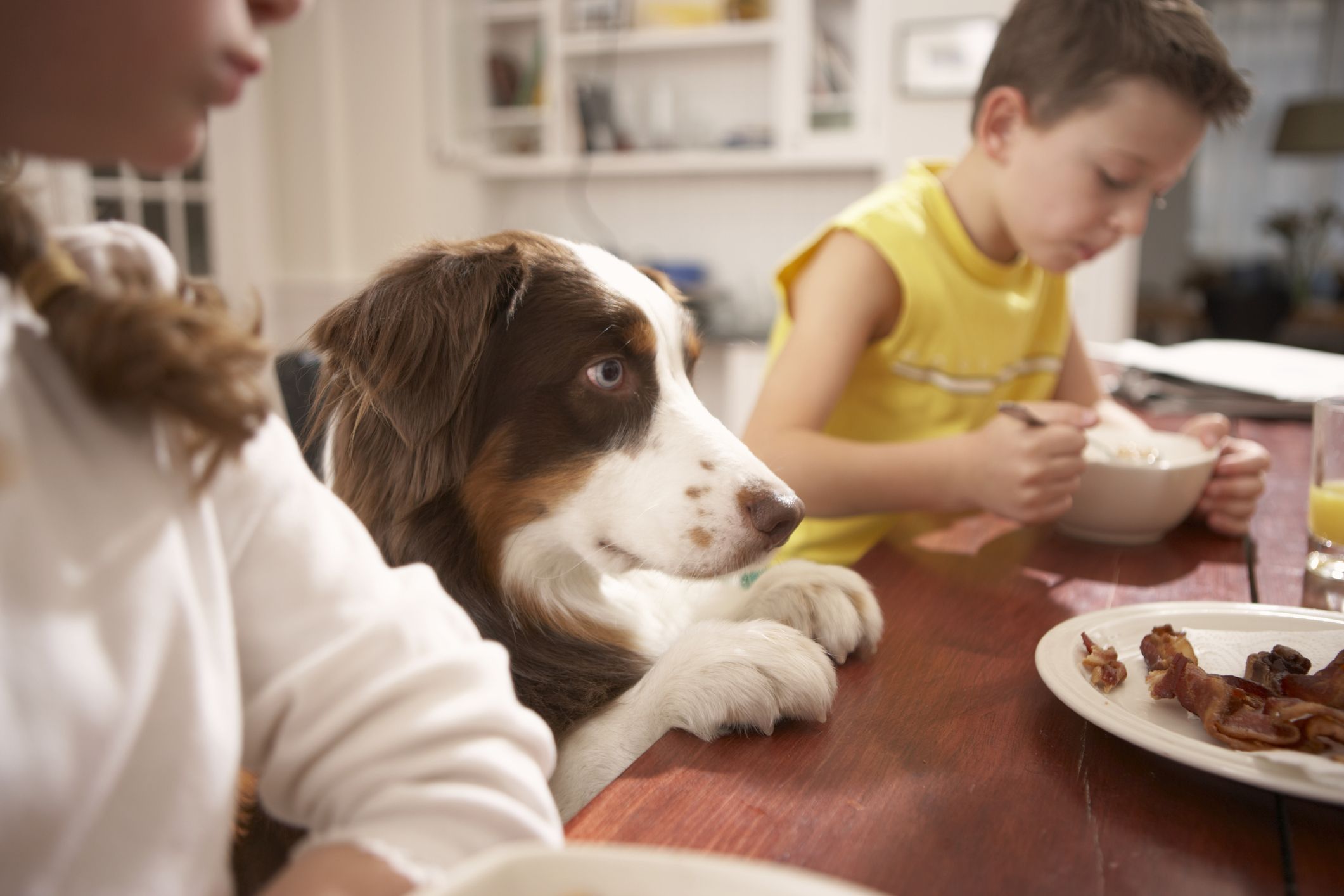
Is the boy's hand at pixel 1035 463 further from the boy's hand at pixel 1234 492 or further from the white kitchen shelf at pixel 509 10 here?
Answer: the white kitchen shelf at pixel 509 10

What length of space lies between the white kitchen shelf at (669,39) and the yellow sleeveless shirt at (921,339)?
2521 millimetres

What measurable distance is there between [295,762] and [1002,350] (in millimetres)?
1587

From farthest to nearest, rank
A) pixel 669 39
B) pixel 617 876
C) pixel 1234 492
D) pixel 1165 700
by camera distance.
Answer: pixel 669 39 → pixel 1234 492 → pixel 1165 700 → pixel 617 876

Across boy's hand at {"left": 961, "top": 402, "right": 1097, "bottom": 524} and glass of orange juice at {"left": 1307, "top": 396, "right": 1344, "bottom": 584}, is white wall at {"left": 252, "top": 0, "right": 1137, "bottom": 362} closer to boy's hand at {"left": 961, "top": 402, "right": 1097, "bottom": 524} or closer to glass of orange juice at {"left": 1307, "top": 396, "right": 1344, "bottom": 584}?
boy's hand at {"left": 961, "top": 402, "right": 1097, "bottom": 524}

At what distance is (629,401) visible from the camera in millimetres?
1021

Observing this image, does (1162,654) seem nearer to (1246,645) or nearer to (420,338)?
(1246,645)

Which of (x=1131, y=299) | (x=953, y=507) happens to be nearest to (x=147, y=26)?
(x=953, y=507)

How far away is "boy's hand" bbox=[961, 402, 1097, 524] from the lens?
1.20 m

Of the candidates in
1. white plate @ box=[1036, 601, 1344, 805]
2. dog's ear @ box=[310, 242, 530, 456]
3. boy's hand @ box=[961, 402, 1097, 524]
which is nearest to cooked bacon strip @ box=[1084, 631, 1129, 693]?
white plate @ box=[1036, 601, 1344, 805]

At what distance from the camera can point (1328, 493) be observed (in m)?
1.07

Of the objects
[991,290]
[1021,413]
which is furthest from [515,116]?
[1021,413]

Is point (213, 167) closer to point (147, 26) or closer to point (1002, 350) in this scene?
point (1002, 350)

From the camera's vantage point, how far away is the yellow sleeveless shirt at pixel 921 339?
5.32 feet

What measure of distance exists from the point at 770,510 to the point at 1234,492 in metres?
0.76
